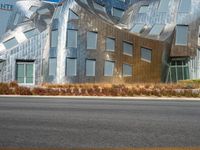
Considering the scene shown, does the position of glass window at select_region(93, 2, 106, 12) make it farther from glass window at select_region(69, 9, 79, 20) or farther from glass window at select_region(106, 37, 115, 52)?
glass window at select_region(106, 37, 115, 52)

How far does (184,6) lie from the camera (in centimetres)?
4647

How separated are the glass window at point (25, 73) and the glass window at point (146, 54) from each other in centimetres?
1306

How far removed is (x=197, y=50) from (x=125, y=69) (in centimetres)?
945

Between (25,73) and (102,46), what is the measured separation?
1001cm

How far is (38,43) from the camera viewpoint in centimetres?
4478

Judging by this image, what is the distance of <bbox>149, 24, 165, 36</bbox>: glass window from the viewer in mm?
46312

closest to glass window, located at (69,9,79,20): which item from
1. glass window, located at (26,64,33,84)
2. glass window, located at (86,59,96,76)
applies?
glass window, located at (86,59,96,76)

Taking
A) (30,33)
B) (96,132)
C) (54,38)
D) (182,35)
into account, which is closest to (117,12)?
(182,35)

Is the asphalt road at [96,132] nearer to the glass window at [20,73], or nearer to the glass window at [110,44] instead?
the glass window at [110,44]

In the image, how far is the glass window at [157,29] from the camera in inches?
1823

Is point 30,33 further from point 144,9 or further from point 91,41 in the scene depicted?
point 144,9

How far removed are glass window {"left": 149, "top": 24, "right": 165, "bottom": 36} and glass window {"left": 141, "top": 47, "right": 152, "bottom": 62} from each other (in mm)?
3790

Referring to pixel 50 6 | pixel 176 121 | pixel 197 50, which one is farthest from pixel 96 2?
pixel 176 121

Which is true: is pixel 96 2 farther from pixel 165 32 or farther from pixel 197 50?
pixel 197 50
